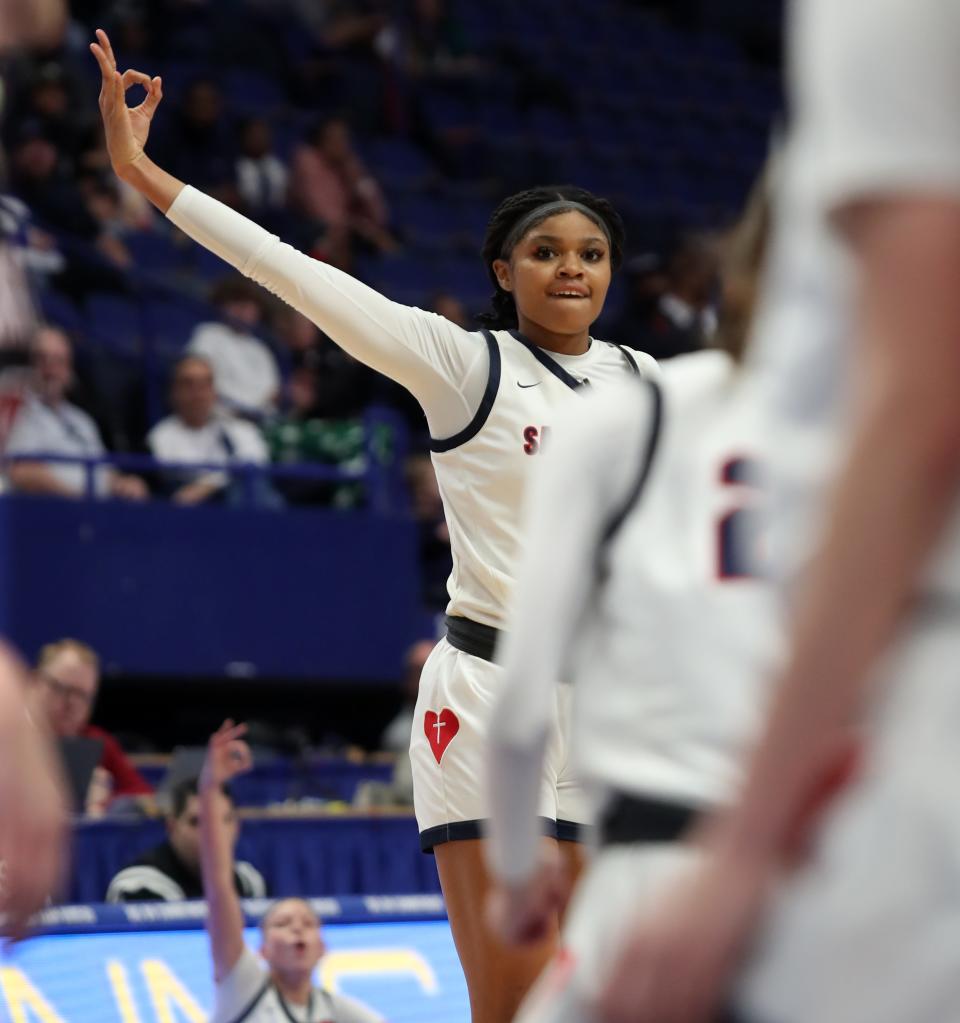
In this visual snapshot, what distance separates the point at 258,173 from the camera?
44.2 feet

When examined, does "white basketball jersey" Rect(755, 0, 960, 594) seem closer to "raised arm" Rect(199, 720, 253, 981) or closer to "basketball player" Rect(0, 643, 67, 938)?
"basketball player" Rect(0, 643, 67, 938)

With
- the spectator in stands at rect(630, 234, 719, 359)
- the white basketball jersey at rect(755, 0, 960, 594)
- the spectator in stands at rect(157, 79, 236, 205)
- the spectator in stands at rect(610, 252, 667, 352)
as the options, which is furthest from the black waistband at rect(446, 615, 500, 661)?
the spectator in stands at rect(630, 234, 719, 359)

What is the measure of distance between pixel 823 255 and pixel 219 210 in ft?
11.7

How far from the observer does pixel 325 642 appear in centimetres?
1101

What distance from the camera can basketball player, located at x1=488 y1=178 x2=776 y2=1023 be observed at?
1830 mm

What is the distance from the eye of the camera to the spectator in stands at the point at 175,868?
6.89 metres

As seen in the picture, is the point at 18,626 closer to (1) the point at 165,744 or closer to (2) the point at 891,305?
(1) the point at 165,744

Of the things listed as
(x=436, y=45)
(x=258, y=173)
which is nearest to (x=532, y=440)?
(x=258, y=173)

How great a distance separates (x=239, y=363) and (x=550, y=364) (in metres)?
7.11

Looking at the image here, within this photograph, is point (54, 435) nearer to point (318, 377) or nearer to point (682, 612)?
point (318, 377)

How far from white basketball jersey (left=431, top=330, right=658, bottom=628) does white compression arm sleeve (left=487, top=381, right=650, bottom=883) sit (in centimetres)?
268

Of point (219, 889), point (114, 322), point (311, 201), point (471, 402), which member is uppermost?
point (311, 201)

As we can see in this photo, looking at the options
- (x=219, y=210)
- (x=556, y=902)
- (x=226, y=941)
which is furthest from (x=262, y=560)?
(x=556, y=902)

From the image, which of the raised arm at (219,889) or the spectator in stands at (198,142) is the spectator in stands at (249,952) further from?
the spectator in stands at (198,142)
